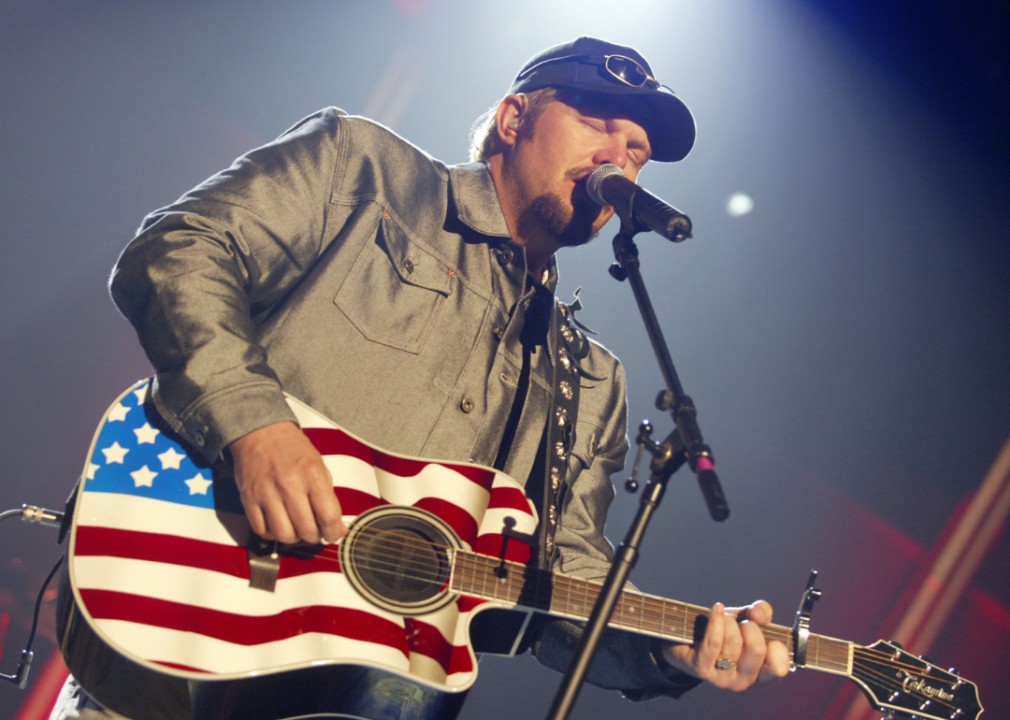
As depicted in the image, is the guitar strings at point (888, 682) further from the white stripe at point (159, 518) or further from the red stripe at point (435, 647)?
the white stripe at point (159, 518)

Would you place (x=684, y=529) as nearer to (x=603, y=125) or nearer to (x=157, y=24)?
(x=603, y=125)

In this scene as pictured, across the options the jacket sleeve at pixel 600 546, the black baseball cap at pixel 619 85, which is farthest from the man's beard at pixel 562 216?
the jacket sleeve at pixel 600 546

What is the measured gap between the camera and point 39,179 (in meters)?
4.49

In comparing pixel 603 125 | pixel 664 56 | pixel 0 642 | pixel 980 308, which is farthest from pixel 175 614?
pixel 980 308

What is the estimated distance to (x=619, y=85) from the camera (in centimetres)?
260

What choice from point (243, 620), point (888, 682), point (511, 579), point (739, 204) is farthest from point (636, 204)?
point (739, 204)

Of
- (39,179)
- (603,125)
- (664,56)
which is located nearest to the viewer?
(603,125)

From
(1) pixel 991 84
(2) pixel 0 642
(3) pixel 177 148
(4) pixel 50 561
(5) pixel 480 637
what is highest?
(1) pixel 991 84

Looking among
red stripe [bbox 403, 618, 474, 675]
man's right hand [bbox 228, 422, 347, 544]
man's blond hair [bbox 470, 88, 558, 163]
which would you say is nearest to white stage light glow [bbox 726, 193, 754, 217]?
man's blond hair [bbox 470, 88, 558, 163]

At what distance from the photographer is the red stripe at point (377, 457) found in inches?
67.0

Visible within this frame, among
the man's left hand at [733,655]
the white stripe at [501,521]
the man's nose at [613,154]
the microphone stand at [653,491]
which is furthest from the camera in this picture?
the man's nose at [613,154]

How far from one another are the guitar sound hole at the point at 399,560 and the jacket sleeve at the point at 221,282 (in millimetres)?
385

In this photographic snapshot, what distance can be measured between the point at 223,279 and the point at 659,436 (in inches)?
178

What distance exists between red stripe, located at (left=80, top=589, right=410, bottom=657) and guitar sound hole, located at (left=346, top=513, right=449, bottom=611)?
72 mm
